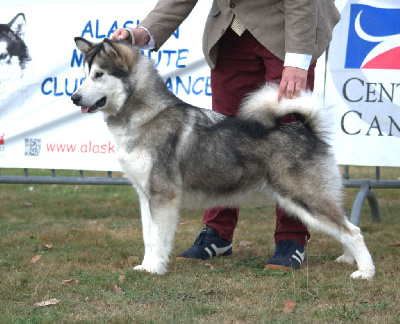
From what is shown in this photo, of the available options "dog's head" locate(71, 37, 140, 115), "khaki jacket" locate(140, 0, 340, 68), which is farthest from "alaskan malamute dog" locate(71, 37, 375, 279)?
"khaki jacket" locate(140, 0, 340, 68)

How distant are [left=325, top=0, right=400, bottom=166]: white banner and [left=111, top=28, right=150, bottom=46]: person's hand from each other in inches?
75.4

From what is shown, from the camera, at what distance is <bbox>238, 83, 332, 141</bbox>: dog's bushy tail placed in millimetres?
3617

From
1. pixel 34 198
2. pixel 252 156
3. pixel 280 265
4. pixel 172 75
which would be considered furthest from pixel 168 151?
pixel 34 198

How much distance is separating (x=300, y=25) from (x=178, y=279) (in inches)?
67.5

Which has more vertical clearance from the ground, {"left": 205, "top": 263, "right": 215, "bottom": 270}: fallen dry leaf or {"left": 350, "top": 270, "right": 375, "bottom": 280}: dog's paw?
{"left": 350, "top": 270, "right": 375, "bottom": 280}: dog's paw

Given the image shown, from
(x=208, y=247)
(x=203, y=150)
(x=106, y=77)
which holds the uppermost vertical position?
(x=106, y=77)

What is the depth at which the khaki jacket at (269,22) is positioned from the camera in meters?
3.61

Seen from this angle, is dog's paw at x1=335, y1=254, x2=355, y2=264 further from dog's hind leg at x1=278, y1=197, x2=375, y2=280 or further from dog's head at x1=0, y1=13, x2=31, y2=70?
dog's head at x1=0, y1=13, x2=31, y2=70

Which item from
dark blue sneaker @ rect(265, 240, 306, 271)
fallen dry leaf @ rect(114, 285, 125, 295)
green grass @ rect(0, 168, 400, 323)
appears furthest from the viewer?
dark blue sneaker @ rect(265, 240, 306, 271)

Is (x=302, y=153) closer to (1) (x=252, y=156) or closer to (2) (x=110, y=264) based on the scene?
(1) (x=252, y=156)

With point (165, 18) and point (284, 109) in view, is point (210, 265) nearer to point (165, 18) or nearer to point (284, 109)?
point (284, 109)

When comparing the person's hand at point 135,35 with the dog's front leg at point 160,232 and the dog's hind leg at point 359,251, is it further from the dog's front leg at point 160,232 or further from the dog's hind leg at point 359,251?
the dog's hind leg at point 359,251

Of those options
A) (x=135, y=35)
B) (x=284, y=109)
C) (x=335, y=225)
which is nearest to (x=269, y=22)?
(x=284, y=109)

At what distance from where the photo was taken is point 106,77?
3572mm
